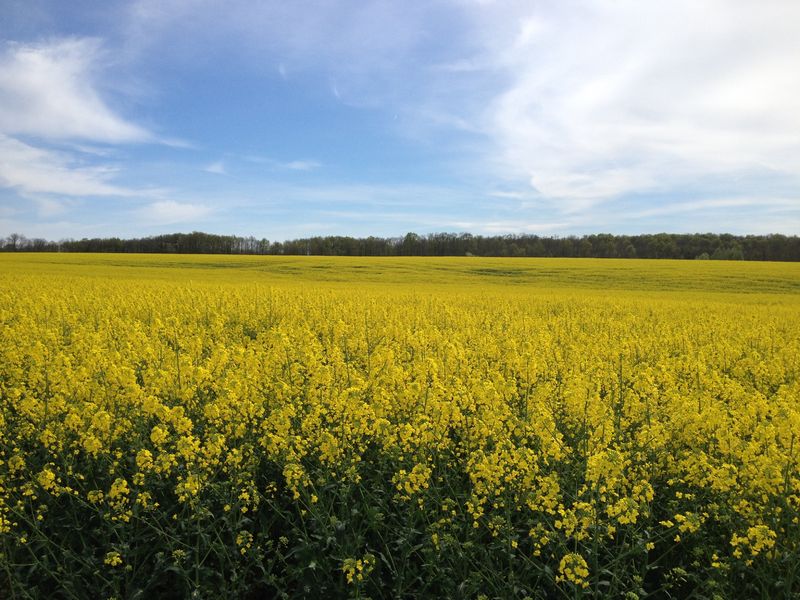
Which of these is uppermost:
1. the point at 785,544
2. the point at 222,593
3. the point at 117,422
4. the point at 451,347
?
the point at 451,347

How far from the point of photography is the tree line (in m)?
70.9

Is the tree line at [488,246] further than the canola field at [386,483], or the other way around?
the tree line at [488,246]

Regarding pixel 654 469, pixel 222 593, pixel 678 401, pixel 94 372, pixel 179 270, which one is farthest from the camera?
pixel 179 270

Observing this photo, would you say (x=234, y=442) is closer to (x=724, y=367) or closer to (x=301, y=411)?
(x=301, y=411)

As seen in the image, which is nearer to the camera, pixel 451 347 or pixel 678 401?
pixel 678 401

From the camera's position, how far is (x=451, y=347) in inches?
286

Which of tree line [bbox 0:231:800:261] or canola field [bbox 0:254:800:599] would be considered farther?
tree line [bbox 0:231:800:261]

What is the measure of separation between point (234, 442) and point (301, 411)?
775 mm

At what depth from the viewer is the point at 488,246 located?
82.4m

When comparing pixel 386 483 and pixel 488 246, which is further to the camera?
pixel 488 246

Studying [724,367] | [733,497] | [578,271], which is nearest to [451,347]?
[733,497]

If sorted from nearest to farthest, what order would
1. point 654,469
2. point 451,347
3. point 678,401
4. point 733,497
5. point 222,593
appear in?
point 222,593 → point 733,497 → point 654,469 → point 678,401 → point 451,347

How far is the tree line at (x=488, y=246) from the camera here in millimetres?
70875

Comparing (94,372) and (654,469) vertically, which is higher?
(94,372)
